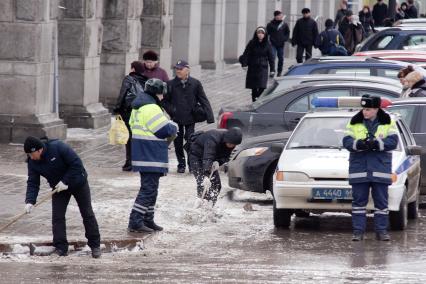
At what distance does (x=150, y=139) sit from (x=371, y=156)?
227 centimetres

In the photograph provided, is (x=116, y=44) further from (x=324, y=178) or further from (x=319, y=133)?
(x=324, y=178)

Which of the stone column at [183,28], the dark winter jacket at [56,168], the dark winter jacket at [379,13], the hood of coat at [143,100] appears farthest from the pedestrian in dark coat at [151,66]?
the dark winter jacket at [379,13]

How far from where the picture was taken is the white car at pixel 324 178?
15508mm

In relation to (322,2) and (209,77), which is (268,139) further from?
(322,2)

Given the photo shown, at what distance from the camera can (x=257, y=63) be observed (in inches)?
1137

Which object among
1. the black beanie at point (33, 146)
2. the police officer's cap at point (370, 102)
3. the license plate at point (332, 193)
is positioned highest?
the police officer's cap at point (370, 102)

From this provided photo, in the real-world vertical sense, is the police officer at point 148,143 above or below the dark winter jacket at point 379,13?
below

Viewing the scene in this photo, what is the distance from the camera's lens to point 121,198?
1752 cm

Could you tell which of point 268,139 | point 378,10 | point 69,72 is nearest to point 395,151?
point 268,139

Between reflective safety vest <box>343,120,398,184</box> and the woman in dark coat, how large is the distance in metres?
13.9

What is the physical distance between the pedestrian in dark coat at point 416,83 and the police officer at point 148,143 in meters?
6.06

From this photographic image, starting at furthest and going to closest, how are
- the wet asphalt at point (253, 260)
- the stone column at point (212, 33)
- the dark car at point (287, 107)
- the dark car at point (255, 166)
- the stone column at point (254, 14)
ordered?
the stone column at point (254, 14) → the stone column at point (212, 33) → the dark car at point (287, 107) → the dark car at point (255, 166) → the wet asphalt at point (253, 260)

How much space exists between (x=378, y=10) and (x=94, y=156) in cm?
2965

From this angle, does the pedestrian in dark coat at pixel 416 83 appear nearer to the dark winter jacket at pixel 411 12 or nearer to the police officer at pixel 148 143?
the police officer at pixel 148 143
